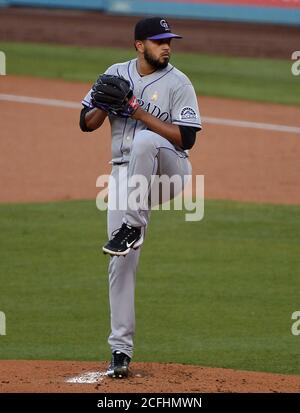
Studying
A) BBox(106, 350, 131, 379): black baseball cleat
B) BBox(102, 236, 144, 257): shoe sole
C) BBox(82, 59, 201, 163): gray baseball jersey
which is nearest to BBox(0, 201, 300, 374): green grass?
BBox(106, 350, 131, 379): black baseball cleat

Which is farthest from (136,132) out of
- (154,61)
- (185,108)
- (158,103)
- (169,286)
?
(169,286)

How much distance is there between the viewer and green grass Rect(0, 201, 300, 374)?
7.75 metres

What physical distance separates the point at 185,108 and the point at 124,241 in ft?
2.79

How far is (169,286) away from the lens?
9258mm

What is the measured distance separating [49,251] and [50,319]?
6.58ft

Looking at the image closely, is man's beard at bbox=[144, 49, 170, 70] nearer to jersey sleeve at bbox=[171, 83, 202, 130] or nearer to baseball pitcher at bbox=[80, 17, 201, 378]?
baseball pitcher at bbox=[80, 17, 201, 378]

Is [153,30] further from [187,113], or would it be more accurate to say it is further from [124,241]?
[124,241]

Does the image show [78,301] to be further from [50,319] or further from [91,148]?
[91,148]

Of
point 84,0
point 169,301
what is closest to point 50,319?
point 169,301

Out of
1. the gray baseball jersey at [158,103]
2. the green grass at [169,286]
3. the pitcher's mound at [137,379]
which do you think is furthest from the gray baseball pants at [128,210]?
the green grass at [169,286]

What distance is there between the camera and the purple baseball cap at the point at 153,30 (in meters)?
6.07

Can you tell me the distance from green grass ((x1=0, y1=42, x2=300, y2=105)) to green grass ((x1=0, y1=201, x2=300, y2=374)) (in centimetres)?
702

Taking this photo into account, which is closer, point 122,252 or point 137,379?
point 122,252

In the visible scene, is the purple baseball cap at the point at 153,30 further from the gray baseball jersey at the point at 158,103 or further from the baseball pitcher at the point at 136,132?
the gray baseball jersey at the point at 158,103
